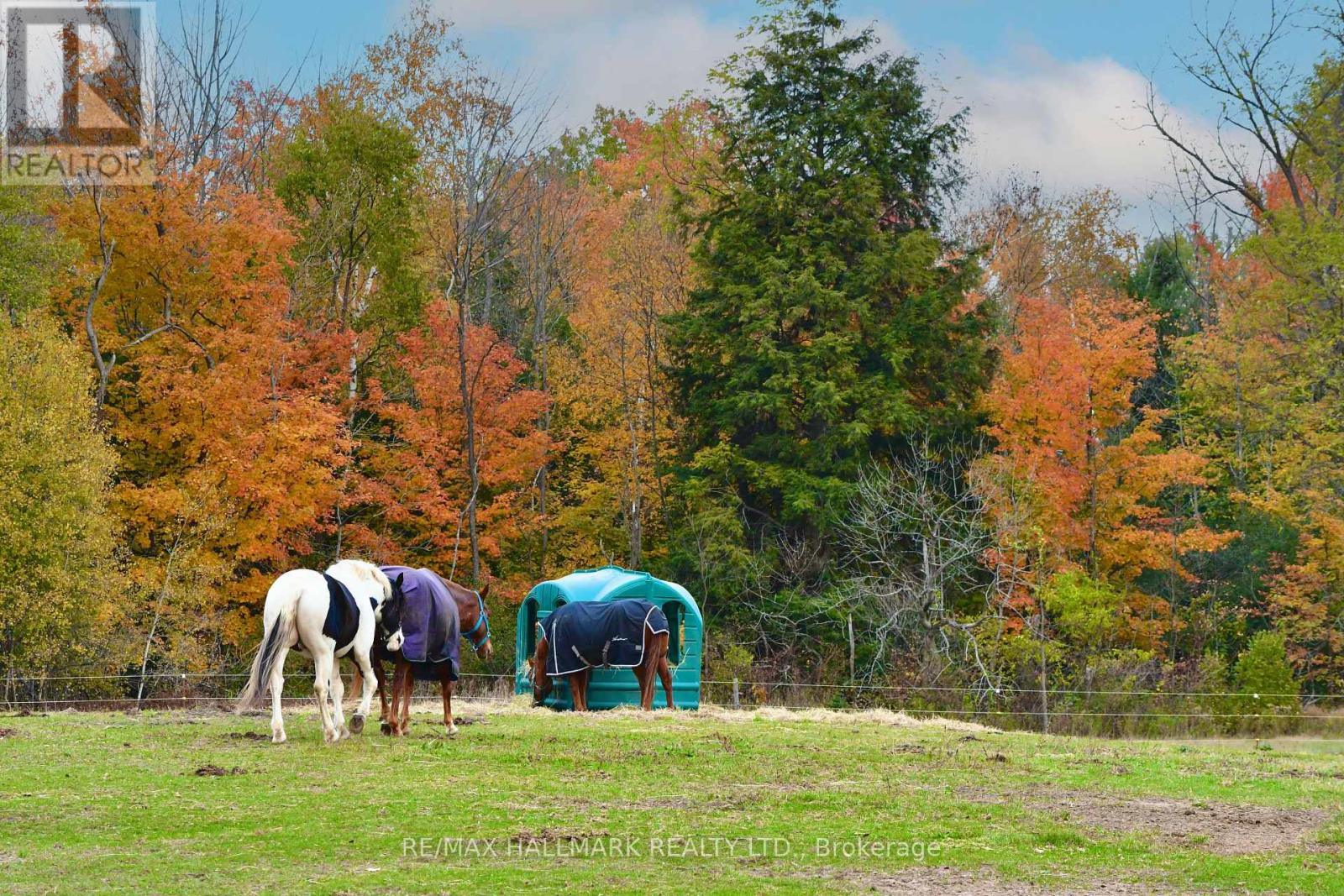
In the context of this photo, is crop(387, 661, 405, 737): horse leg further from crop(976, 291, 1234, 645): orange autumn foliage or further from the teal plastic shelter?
crop(976, 291, 1234, 645): orange autumn foliage

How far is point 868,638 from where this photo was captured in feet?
111

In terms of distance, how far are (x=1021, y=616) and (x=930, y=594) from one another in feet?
7.06

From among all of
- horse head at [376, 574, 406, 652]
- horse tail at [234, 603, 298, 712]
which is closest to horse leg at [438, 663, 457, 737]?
horse head at [376, 574, 406, 652]

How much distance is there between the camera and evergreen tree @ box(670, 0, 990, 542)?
3638cm

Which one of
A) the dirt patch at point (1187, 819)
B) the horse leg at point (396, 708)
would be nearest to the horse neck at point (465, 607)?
the horse leg at point (396, 708)

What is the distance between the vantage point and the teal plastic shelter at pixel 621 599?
22.2 metres


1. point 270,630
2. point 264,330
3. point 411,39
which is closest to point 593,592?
point 270,630

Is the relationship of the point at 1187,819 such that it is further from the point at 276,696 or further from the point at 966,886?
the point at 276,696

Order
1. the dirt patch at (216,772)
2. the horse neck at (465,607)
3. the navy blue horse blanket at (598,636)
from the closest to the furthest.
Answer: the dirt patch at (216,772) < the horse neck at (465,607) < the navy blue horse blanket at (598,636)

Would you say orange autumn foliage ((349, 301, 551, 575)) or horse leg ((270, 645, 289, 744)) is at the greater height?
orange autumn foliage ((349, 301, 551, 575))

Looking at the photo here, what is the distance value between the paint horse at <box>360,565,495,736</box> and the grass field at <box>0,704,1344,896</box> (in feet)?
1.25

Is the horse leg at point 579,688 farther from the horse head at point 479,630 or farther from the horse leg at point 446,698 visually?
the horse leg at point 446,698

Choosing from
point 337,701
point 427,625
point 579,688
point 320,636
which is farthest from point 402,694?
point 579,688

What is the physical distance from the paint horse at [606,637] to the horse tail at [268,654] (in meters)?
7.47
